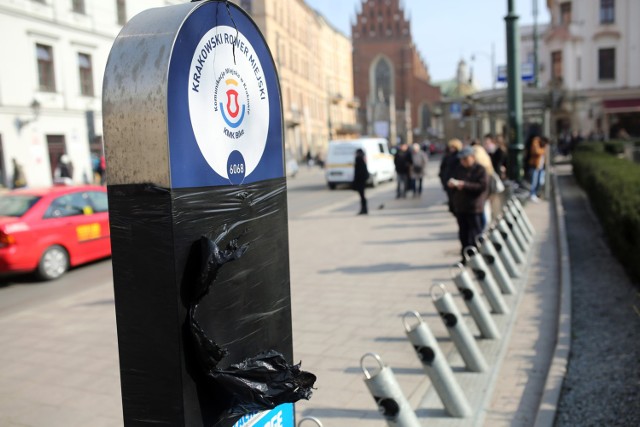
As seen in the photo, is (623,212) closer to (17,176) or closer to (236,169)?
(236,169)

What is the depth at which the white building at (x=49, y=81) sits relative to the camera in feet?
83.4

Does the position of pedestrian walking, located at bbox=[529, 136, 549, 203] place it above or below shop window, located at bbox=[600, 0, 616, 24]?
below

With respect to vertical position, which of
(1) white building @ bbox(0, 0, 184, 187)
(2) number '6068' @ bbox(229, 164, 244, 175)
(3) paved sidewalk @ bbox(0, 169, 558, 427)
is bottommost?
(3) paved sidewalk @ bbox(0, 169, 558, 427)

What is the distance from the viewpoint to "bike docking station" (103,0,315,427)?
189 centimetres

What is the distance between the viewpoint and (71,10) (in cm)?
2803

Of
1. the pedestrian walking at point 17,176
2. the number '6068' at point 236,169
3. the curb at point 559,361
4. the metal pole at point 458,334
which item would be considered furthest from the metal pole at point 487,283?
the pedestrian walking at point 17,176

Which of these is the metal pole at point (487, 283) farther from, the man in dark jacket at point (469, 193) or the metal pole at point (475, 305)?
the man in dark jacket at point (469, 193)

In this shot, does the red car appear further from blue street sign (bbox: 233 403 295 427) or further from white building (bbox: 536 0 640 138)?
white building (bbox: 536 0 640 138)

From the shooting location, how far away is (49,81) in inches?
1101

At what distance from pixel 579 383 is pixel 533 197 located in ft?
38.6

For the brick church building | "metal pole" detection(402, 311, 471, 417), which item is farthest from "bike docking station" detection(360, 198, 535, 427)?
the brick church building

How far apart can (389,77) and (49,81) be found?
63.0m

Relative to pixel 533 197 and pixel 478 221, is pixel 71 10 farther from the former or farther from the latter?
pixel 478 221

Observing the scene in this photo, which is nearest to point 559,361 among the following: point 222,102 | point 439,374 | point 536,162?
point 439,374
